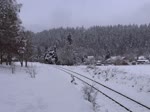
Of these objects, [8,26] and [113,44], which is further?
[113,44]

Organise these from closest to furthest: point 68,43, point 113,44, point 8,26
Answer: point 8,26
point 68,43
point 113,44

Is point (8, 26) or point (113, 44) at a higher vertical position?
point (8, 26)

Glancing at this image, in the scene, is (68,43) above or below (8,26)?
below

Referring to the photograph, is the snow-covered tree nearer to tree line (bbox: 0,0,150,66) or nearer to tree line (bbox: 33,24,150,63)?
tree line (bbox: 0,0,150,66)

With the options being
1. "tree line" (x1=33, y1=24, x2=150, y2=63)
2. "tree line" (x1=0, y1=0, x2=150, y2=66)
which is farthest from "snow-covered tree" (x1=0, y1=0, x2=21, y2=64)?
"tree line" (x1=33, y1=24, x2=150, y2=63)

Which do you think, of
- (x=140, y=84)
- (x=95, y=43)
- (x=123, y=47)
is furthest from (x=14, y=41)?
(x=95, y=43)

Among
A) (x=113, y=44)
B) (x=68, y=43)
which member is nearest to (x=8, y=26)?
(x=68, y=43)

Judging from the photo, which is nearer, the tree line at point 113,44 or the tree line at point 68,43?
the tree line at point 68,43

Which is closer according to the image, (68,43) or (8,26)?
(8,26)

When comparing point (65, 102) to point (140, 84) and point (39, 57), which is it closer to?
point (140, 84)

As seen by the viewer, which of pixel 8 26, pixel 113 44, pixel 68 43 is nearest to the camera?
pixel 8 26

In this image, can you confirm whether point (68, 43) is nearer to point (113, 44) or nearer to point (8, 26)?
point (8, 26)

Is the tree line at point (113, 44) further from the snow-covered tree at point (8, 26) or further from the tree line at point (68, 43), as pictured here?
the snow-covered tree at point (8, 26)

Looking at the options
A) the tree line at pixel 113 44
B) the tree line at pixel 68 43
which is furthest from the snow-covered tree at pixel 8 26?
the tree line at pixel 113 44
